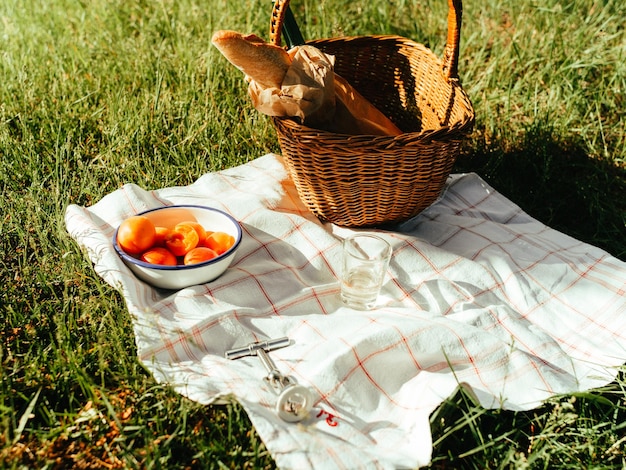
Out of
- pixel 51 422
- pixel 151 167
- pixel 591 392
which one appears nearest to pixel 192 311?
pixel 51 422

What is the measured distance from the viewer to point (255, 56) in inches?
71.5

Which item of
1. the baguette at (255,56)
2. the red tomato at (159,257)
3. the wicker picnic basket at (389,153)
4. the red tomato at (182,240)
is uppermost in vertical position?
the baguette at (255,56)

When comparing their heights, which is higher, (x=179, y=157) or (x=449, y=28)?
(x=449, y=28)

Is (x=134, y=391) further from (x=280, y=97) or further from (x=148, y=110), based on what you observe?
(x=148, y=110)

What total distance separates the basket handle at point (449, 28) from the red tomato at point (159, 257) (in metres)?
0.73

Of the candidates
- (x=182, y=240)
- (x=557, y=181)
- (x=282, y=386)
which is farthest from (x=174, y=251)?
(x=557, y=181)

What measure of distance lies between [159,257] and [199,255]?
0.34 feet

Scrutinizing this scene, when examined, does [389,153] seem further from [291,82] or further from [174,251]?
[174,251]

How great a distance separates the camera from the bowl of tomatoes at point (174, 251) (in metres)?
1.67

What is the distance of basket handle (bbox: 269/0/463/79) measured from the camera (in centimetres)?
191

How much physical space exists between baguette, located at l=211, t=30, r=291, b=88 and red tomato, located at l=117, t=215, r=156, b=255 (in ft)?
1.71

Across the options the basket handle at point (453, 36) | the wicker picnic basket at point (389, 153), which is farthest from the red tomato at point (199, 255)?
the basket handle at point (453, 36)

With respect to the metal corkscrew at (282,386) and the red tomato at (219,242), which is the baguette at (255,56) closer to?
the red tomato at (219,242)

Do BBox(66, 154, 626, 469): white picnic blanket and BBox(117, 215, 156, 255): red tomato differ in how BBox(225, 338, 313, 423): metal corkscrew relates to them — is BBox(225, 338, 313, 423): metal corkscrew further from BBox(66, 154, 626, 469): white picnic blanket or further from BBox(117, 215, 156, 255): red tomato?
BBox(117, 215, 156, 255): red tomato
